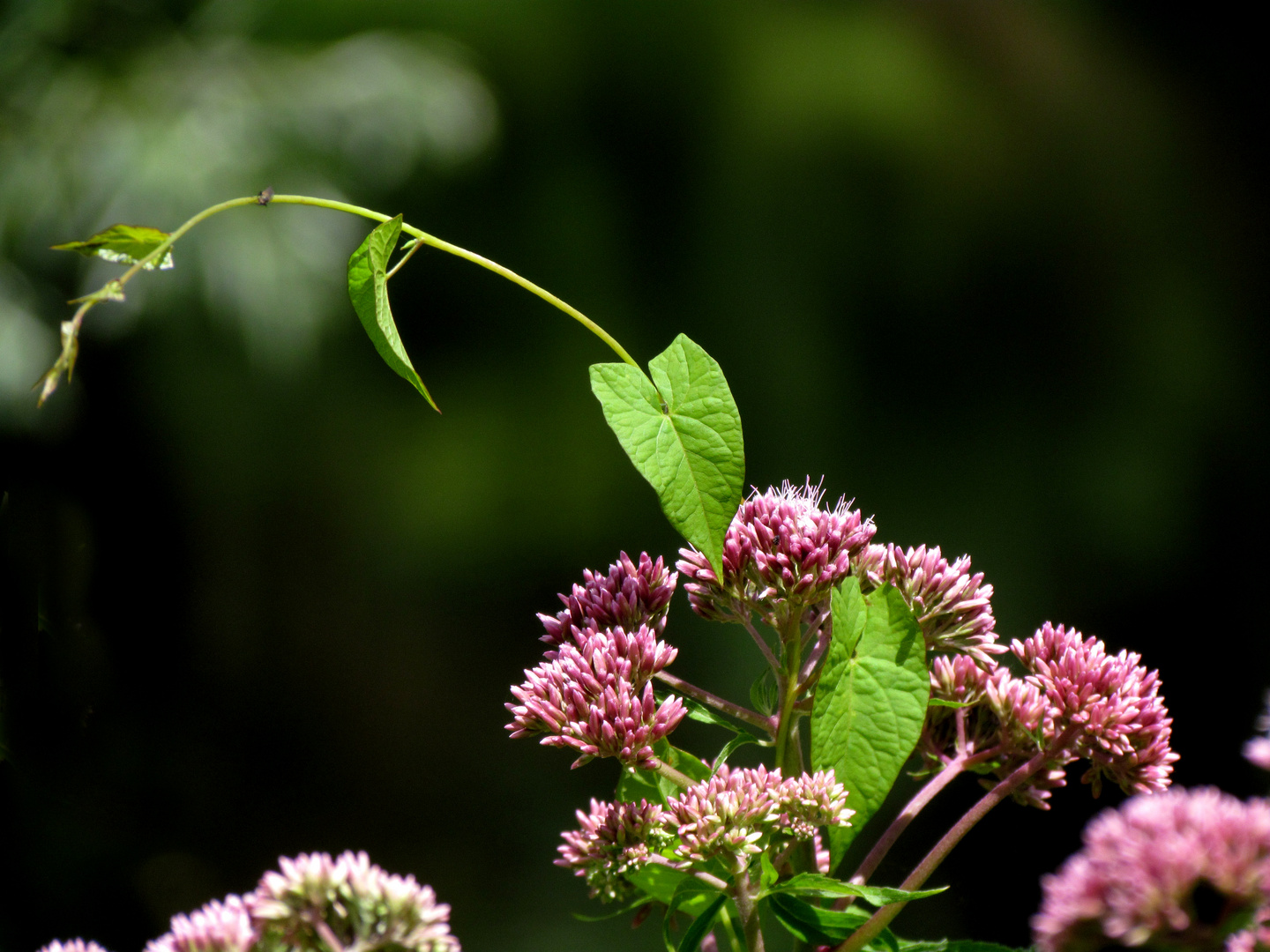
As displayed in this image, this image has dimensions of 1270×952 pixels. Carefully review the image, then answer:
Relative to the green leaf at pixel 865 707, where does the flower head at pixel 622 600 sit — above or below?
above

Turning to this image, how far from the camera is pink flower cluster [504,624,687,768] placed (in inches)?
14.6

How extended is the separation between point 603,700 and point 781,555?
0.08 metres

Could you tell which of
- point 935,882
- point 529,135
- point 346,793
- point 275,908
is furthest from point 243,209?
point 275,908

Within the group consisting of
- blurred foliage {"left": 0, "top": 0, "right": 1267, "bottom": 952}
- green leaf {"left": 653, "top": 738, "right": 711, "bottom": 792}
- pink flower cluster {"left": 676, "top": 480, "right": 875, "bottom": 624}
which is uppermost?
blurred foliage {"left": 0, "top": 0, "right": 1267, "bottom": 952}

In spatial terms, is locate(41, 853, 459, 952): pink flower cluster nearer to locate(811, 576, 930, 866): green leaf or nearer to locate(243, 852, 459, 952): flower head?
locate(243, 852, 459, 952): flower head

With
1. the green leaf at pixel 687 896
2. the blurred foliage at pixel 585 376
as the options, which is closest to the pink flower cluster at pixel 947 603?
the green leaf at pixel 687 896

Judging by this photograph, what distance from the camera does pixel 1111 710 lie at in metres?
0.37

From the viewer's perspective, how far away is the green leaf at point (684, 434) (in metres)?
0.37

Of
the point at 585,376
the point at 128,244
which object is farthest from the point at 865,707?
the point at 585,376

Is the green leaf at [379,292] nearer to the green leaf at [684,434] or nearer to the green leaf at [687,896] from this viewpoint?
the green leaf at [684,434]

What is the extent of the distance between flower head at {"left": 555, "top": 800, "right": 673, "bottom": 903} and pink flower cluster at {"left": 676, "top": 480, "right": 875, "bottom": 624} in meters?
0.08

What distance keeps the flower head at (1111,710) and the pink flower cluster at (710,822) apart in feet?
0.28

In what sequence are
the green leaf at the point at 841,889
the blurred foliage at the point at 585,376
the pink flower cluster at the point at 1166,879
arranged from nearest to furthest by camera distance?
the pink flower cluster at the point at 1166,879
the green leaf at the point at 841,889
the blurred foliage at the point at 585,376

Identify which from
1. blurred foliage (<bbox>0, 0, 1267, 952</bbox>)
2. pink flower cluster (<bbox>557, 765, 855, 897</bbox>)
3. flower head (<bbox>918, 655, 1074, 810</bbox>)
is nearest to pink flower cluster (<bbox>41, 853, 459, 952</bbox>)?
pink flower cluster (<bbox>557, 765, 855, 897</bbox>)
